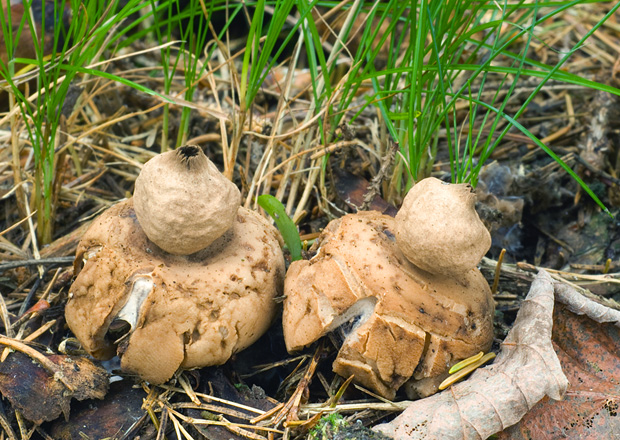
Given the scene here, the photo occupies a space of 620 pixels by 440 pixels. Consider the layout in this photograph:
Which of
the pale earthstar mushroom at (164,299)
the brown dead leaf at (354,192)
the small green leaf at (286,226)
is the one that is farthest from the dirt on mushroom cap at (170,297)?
the brown dead leaf at (354,192)

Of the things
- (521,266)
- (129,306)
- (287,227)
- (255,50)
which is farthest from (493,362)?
(255,50)

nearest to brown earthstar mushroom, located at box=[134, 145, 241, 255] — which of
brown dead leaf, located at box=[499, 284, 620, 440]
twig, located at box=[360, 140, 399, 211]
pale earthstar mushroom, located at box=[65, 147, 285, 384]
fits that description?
pale earthstar mushroom, located at box=[65, 147, 285, 384]

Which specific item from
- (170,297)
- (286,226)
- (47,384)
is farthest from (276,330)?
(47,384)

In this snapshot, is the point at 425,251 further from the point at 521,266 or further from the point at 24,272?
the point at 24,272

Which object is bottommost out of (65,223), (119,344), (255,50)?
(65,223)

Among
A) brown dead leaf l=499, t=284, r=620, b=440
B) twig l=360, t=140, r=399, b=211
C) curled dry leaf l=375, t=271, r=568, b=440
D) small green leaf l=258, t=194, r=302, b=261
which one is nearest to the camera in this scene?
curled dry leaf l=375, t=271, r=568, b=440

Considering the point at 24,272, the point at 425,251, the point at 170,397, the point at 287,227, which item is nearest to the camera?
the point at 425,251

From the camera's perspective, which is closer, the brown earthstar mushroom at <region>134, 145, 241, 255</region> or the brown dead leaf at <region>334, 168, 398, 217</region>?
the brown earthstar mushroom at <region>134, 145, 241, 255</region>

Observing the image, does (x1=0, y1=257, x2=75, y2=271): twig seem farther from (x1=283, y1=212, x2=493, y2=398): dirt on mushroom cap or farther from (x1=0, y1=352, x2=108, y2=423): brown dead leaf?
(x1=283, y1=212, x2=493, y2=398): dirt on mushroom cap
